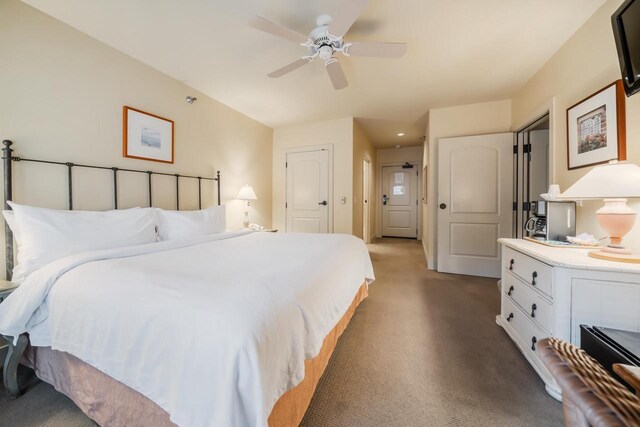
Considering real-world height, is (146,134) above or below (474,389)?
above

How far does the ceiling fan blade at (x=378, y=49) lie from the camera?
→ 5.86 ft

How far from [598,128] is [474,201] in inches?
71.7

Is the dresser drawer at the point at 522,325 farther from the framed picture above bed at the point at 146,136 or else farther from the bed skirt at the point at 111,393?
the framed picture above bed at the point at 146,136

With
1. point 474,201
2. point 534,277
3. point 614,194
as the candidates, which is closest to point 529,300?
point 534,277

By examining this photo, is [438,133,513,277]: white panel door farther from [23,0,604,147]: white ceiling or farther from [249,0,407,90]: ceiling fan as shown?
[249,0,407,90]: ceiling fan

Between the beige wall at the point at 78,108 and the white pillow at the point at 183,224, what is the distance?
0.44 meters

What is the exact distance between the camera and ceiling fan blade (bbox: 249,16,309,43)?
1551 mm

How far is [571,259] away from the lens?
4.33 feet

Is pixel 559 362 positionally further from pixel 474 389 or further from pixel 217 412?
pixel 474 389

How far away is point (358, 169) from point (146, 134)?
3353 mm

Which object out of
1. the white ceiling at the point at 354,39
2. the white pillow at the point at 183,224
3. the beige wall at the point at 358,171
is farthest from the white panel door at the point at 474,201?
the white pillow at the point at 183,224

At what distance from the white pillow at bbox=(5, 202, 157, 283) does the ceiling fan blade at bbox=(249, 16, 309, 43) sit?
177 centimetres

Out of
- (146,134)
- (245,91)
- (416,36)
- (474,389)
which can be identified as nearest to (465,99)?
(416,36)

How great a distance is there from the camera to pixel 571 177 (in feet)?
6.76
